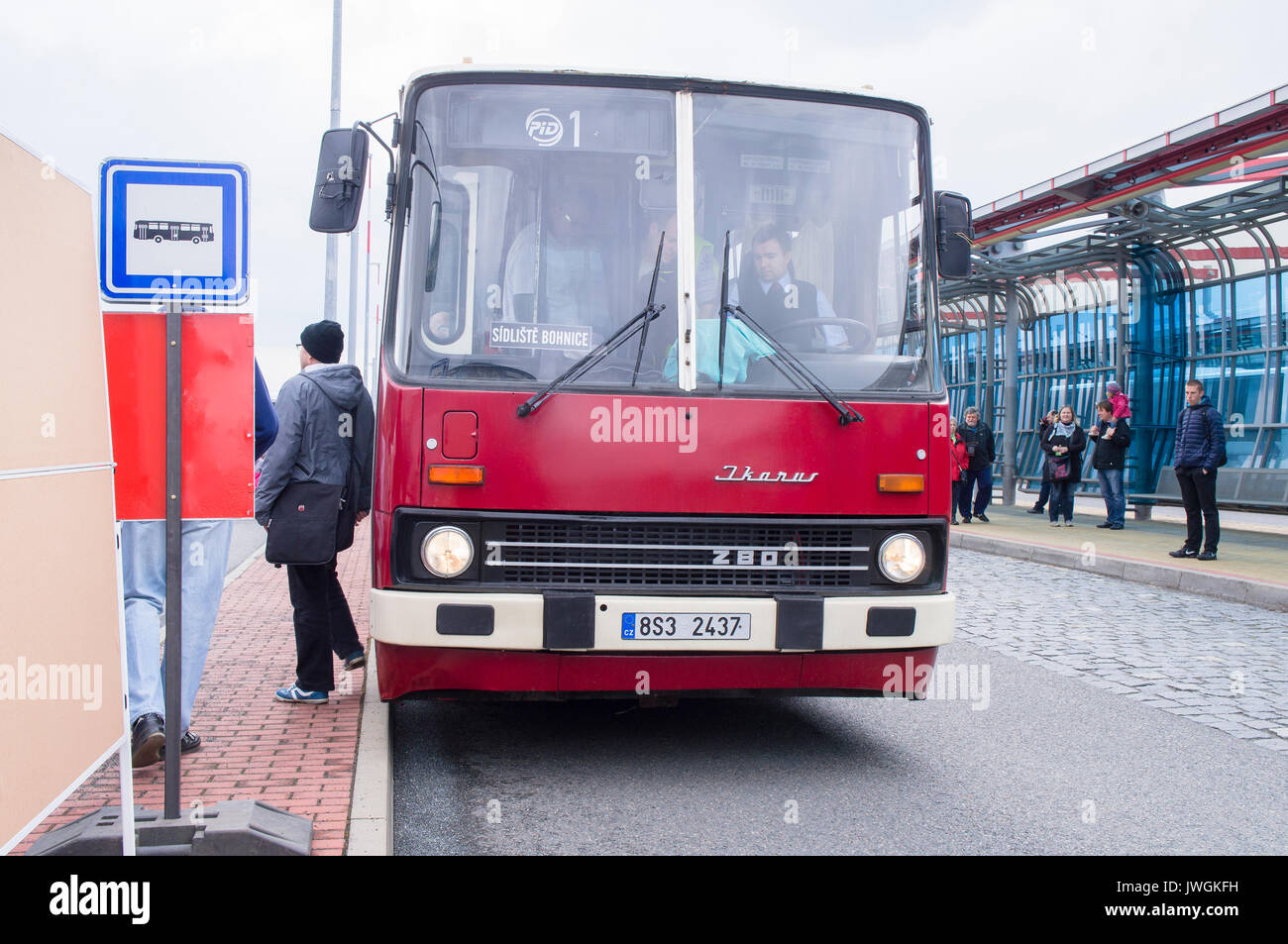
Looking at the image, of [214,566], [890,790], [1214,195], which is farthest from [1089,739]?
[1214,195]

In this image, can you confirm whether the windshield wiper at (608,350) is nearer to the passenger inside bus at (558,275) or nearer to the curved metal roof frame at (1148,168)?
the passenger inside bus at (558,275)

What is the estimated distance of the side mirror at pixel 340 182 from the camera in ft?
17.0

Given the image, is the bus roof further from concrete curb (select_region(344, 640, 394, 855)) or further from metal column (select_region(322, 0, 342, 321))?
metal column (select_region(322, 0, 342, 321))

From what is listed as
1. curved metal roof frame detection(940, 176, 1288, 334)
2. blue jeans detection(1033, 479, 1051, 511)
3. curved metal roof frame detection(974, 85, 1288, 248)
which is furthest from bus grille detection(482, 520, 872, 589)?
blue jeans detection(1033, 479, 1051, 511)

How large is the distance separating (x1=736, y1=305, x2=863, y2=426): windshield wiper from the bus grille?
1.48 ft

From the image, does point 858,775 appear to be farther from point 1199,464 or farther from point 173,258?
point 1199,464

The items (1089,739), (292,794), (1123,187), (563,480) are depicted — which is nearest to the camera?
(292,794)

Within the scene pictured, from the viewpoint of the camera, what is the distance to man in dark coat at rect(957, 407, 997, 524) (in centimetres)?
1792

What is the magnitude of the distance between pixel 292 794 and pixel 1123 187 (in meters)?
12.3

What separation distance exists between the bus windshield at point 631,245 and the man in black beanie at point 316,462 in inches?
35.8

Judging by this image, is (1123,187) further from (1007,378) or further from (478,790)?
(478,790)

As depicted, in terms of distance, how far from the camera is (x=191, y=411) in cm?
363
